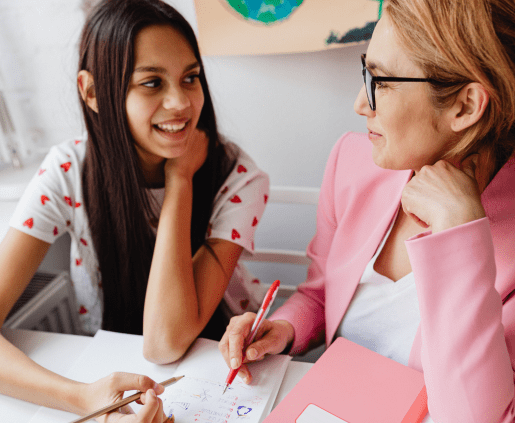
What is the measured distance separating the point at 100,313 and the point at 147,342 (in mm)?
515

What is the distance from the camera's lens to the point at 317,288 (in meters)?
1.04

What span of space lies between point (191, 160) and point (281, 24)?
20.7 inches

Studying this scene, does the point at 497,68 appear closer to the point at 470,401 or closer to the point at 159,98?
the point at 470,401

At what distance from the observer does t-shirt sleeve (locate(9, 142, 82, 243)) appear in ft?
3.33

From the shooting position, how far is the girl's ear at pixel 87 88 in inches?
39.0

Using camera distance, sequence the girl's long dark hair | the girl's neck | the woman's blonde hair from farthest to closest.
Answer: the girl's neck → the girl's long dark hair → the woman's blonde hair

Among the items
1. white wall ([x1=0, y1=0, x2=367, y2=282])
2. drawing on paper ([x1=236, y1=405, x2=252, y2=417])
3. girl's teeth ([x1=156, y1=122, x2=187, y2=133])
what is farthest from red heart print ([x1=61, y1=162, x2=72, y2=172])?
drawing on paper ([x1=236, y1=405, x2=252, y2=417])

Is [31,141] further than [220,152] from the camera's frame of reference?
Yes

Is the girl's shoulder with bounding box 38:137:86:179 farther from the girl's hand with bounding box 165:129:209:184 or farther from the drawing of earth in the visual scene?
the drawing of earth

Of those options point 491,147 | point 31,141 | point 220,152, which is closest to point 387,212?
point 491,147

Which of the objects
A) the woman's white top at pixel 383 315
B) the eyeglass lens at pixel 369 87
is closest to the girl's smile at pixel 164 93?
the eyeglass lens at pixel 369 87

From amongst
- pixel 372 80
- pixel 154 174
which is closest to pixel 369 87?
pixel 372 80

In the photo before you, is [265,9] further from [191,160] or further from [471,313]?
[471,313]

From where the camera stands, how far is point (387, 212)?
34.5 inches
